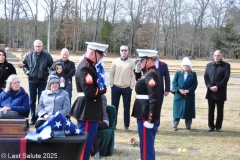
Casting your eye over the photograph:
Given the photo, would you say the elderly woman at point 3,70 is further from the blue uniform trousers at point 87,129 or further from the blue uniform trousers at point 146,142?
the blue uniform trousers at point 146,142

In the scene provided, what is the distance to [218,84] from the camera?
297 inches

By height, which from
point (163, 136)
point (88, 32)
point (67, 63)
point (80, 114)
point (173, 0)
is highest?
point (173, 0)

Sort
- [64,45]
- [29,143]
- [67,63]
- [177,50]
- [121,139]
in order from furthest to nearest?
[177,50], [64,45], [67,63], [121,139], [29,143]

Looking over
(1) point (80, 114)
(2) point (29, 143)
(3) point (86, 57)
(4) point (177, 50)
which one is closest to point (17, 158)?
(2) point (29, 143)

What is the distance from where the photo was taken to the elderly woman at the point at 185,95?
757 cm

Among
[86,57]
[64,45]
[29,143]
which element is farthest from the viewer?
[64,45]

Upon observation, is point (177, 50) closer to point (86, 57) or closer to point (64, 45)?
point (64, 45)

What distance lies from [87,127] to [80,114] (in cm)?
18

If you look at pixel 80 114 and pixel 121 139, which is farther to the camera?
pixel 121 139

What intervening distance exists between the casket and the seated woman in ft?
8.54

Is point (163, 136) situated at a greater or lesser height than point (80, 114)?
lesser

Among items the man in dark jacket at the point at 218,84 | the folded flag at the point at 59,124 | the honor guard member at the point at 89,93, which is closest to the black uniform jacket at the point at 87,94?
the honor guard member at the point at 89,93

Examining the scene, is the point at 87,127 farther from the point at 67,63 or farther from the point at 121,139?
the point at 67,63

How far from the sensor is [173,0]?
62031mm
